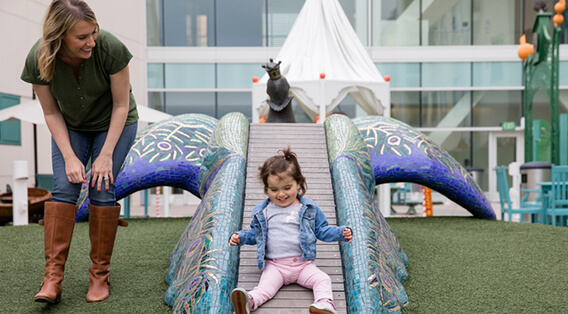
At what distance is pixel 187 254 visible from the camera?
132 inches

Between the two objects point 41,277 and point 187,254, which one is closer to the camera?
point 187,254

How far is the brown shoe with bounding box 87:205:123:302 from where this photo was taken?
3.17m

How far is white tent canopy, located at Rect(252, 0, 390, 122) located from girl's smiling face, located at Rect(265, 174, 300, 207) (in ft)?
20.9

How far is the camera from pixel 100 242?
10.4 feet

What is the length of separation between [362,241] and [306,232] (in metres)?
0.49

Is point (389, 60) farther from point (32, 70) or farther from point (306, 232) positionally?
point (32, 70)

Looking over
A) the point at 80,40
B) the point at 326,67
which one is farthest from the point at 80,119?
the point at 326,67

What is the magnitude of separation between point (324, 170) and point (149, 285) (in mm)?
1718

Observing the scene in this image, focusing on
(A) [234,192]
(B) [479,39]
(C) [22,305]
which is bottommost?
(C) [22,305]

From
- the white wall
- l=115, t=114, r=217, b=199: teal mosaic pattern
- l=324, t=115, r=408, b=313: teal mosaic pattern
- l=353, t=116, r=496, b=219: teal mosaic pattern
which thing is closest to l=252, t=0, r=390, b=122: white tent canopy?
l=353, t=116, r=496, b=219: teal mosaic pattern

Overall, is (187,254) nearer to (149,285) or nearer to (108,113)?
(149,285)

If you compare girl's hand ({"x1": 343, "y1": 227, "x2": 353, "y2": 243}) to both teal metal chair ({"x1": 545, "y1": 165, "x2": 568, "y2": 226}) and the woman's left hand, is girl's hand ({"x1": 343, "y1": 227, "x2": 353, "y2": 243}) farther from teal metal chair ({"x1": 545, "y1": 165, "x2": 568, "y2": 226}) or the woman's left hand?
teal metal chair ({"x1": 545, "y1": 165, "x2": 568, "y2": 226})

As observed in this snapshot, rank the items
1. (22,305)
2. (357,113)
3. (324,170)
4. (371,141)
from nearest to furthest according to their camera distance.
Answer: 1. (22,305)
2. (324,170)
3. (371,141)
4. (357,113)

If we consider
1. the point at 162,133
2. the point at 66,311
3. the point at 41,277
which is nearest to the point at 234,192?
the point at 66,311
